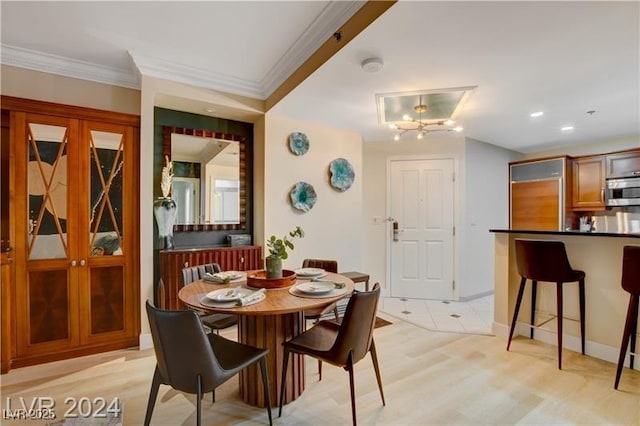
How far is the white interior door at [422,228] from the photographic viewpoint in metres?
4.47

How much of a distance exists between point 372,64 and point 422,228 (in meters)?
2.91

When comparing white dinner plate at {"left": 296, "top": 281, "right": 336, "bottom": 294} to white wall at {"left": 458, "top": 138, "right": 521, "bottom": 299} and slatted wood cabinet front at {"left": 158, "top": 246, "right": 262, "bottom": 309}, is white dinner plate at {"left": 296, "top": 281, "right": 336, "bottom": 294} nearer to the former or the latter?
slatted wood cabinet front at {"left": 158, "top": 246, "right": 262, "bottom": 309}

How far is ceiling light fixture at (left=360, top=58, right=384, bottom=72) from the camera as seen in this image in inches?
87.4

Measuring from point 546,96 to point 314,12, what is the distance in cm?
240

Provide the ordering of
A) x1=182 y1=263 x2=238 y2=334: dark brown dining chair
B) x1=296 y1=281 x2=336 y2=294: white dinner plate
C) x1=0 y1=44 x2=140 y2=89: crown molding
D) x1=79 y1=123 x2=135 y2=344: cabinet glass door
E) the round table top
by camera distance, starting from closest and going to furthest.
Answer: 1. the round table top
2. x1=296 y1=281 x2=336 y2=294: white dinner plate
3. x1=182 y1=263 x2=238 y2=334: dark brown dining chair
4. x1=0 y1=44 x2=140 y2=89: crown molding
5. x1=79 y1=123 x2=135 y2=344: cabinet glass door

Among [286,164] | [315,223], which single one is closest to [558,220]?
[315,223]

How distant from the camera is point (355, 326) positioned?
159 cm

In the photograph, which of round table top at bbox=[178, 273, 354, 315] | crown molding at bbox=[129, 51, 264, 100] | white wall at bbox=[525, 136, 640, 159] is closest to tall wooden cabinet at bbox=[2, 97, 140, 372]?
crown molding at bbox=[129, 51, 264, 100]

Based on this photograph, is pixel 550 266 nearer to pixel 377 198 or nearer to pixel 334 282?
pixel 334 282

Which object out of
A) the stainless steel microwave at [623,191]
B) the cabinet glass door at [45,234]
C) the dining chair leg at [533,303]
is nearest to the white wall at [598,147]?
the stainless steel microwave at [623,191]

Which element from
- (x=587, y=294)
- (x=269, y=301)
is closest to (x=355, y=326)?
→ (x=269, y=301)

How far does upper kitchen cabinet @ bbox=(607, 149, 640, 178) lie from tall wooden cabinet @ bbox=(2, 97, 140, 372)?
239 inches

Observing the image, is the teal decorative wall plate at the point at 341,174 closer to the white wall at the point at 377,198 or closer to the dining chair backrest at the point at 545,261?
the white wall at the point at 377,198

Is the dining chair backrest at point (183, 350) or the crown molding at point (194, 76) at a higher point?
the crown molding at point (194, 76)
